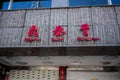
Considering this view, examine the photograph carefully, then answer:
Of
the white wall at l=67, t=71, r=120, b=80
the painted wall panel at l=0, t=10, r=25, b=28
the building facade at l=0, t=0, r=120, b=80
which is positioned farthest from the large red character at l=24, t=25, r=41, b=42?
the white wall at l=67, t=71, r=120, b=80

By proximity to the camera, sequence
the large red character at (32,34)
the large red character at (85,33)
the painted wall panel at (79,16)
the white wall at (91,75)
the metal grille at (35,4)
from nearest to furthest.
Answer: the large red character at (85,33), the large red character at (32,34), the painted wall panel at (79,16), the white wall at (91,75), the metal grille at (35,4)

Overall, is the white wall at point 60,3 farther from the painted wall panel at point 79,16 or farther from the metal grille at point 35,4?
the painted wall panel at point 79,16

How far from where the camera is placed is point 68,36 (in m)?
6.16

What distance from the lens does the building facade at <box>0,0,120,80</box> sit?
19.2 ft

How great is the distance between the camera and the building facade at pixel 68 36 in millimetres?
5859

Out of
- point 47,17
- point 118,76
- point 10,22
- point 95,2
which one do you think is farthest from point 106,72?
point 10,22

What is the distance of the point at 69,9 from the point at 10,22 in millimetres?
2727

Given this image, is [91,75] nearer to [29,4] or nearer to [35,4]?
Result: [35,4]

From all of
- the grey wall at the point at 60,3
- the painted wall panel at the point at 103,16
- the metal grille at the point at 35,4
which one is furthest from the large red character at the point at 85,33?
the metal grille at the point at 35,4

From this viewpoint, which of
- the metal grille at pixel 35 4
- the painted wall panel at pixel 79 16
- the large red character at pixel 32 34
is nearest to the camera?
the large red character at pixel 32 34

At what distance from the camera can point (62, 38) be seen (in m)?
6.11

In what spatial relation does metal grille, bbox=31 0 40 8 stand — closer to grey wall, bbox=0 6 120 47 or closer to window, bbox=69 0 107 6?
grey wall, bbox=0 6 120 47

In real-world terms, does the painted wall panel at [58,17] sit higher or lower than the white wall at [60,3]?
lower

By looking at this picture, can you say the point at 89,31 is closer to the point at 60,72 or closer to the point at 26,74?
the point at 60,72
